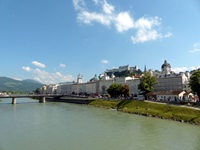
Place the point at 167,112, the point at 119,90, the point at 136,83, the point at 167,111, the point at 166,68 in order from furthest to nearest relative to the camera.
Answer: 1. the point at 166,68
2. the point at 136,83
3. the point at 119,90
4. the point at 167,111
5. the point at 167,112

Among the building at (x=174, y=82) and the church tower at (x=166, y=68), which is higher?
the church tower at (x=166, y=68)

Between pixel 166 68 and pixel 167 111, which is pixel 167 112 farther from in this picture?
pixel 166 68

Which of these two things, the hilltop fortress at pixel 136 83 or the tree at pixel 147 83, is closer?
the tree at pixel 147 83

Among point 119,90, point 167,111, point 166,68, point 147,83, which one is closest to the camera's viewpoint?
point 167,111

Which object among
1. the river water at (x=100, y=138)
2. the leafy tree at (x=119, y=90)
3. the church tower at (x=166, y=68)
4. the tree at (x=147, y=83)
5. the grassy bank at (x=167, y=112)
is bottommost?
the river water at (x=100, y=138)

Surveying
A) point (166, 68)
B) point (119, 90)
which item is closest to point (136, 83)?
point (166, 68)

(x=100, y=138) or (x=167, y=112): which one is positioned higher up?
(x=167, y=112)

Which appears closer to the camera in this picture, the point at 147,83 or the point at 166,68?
the point at 147,83

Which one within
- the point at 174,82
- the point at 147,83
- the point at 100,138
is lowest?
the point at 100,138

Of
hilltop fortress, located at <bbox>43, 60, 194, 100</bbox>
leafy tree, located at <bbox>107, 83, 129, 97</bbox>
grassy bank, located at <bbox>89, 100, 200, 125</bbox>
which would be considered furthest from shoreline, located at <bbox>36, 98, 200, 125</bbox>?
leafy tree, located at <bbox>107, 83, 129, 97</bbox>

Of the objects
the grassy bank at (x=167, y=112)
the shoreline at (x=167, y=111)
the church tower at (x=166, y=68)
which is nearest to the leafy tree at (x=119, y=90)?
the shoreline at (x=167, y=111)

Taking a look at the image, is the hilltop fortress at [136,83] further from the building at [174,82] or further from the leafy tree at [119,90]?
the leafy tree at [119,90]

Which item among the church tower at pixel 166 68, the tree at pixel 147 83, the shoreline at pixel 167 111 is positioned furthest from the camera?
the church tower at pixel 166 68

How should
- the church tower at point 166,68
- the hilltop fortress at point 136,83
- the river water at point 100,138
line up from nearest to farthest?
the river water at point 100,138, the hilltop fortress at point 136,83, the church tower at point 166,68
